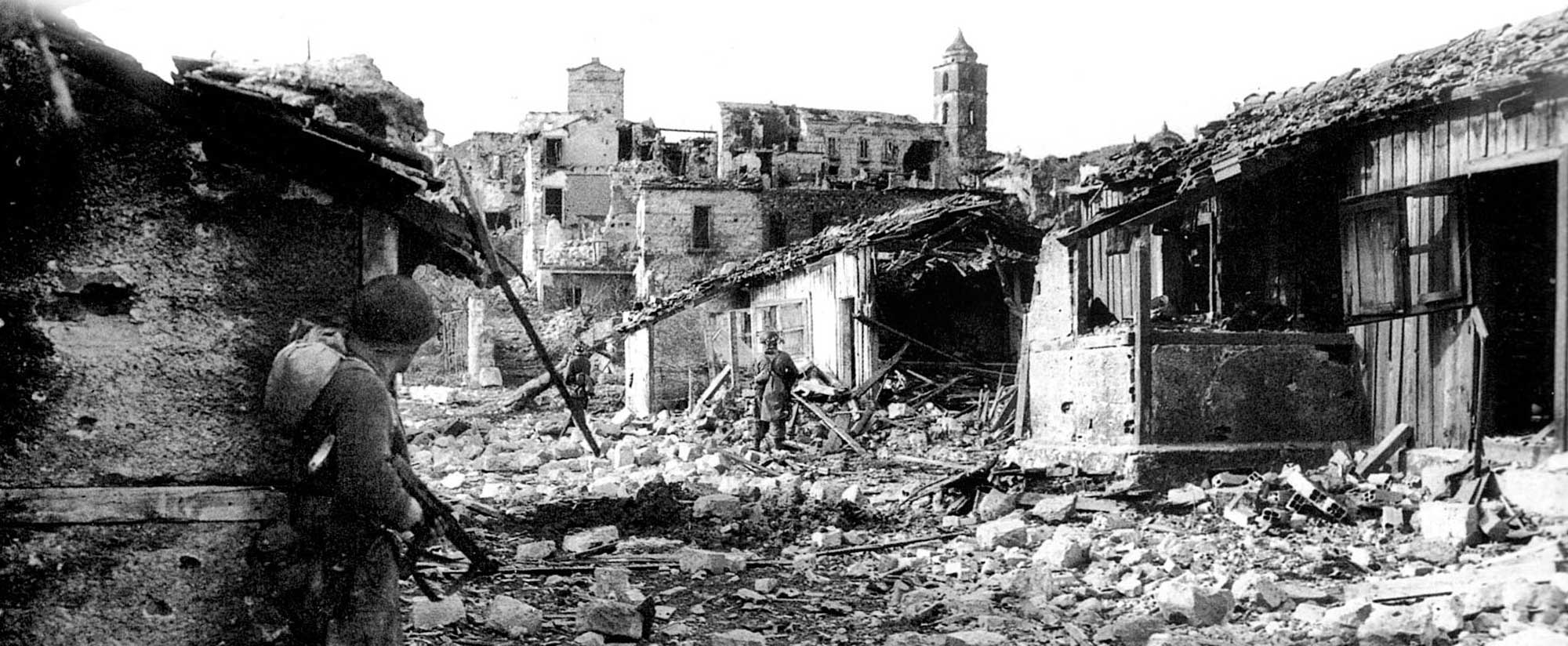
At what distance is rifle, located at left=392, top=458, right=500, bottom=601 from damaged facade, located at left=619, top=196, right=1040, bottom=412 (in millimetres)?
13746

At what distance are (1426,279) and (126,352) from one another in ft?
28.9

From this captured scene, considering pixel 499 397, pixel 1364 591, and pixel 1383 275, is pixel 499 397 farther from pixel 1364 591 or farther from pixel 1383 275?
pixel 1364 591

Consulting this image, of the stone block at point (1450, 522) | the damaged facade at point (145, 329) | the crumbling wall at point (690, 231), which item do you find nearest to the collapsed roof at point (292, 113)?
the damaged facade at point (145, 329)

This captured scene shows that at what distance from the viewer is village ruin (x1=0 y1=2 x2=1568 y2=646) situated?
333 cm

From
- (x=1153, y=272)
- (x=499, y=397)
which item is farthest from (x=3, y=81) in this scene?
(x=499, y=397)

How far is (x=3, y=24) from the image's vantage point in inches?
125

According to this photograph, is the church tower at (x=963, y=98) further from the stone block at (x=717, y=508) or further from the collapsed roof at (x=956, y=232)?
the stone block at (x=717, y=508)

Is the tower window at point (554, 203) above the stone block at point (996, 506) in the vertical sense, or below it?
above

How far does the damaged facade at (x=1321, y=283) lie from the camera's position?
7.66 meters

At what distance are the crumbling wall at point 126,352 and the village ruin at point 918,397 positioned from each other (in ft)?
0.03

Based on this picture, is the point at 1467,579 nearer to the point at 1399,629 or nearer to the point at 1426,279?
the point at 1399,629

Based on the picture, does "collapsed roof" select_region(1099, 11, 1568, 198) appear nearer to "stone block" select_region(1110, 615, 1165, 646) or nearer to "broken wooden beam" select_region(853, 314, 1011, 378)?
"stone block" select_region(1110, 615, 1165, 646)

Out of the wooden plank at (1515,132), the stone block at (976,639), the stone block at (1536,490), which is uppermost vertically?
the wooden plank at (1515,132)

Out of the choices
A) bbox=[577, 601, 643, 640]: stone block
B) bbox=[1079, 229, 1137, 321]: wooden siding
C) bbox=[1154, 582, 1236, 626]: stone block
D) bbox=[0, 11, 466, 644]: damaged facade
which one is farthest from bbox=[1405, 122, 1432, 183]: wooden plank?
bbox=[0, 11, 466, 644]: damaged facade
